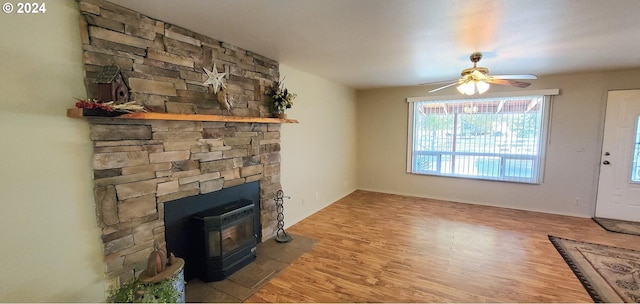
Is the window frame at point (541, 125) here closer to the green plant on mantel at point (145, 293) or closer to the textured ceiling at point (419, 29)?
the textured ceiling at point (419, 29)

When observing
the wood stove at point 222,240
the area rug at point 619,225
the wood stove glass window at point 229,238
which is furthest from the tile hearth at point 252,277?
the area rug at point 619,225

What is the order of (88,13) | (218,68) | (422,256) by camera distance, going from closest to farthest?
1. (88,13)
2. (218,68)
3. (422,256)

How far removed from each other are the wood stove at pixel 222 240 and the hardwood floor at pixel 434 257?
45 centimetres

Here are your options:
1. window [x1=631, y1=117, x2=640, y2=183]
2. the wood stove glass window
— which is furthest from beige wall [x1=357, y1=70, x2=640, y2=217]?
the wood stove glass window

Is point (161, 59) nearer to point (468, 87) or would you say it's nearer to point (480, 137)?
point (468, 87)

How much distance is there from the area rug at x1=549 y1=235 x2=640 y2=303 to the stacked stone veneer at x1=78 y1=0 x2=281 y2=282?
11.8 feet

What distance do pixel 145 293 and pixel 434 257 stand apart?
2.74 meters

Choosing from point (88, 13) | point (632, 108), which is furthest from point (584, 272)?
point (88, 13)

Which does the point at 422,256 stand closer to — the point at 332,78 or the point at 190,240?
the point at 190,240

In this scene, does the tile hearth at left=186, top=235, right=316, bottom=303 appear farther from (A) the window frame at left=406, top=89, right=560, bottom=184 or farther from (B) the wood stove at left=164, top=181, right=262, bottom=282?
(A) the window frame at left=406, top=89, right=560, bottom=184

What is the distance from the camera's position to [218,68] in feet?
8.96

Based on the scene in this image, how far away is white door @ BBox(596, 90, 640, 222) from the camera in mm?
3988

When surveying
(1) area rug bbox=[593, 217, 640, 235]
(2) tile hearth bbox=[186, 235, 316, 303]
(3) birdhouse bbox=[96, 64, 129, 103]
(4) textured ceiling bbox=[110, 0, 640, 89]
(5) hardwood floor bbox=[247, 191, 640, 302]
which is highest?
(4) textured ceiling bbox=[110, 0, 640, 89]

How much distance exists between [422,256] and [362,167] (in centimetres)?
333
